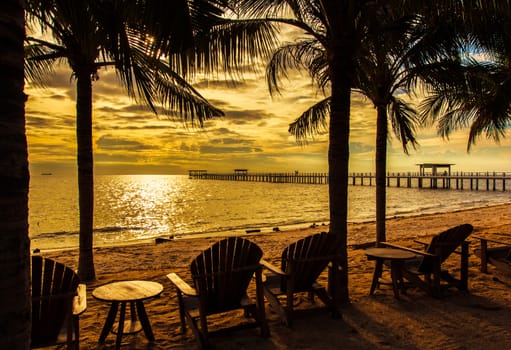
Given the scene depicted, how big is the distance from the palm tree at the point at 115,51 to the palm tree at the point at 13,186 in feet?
4.94

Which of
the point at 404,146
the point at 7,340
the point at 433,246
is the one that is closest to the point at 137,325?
the point at 7,340

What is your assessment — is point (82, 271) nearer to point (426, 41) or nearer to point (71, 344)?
point (71, 344)

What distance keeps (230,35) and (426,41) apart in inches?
159

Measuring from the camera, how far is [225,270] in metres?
3.52

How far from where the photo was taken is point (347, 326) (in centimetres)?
393

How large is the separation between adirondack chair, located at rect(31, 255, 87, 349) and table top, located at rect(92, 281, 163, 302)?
0.38 metres

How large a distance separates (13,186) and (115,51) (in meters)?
2.38

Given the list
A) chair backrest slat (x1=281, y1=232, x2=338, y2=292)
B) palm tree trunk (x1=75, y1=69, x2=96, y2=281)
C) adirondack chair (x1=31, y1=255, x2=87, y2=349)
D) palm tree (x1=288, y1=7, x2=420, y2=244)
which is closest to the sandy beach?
chair backrest slat (x1=281, y1=232, x2=338, y2=292)

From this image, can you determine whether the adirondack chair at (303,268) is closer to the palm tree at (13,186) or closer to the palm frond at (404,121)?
the palm tree at (13,186)

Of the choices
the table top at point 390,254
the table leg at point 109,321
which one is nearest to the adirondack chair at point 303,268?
the table top at point 390,254

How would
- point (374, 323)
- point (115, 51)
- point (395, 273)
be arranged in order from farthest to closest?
point (395, 273), point (374, 323), point (115, 51)

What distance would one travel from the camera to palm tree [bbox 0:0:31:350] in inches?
50.6

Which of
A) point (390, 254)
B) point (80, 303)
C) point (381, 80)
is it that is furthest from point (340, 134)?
point (381, 80)

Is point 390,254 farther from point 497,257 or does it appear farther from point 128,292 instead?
point 128,292
